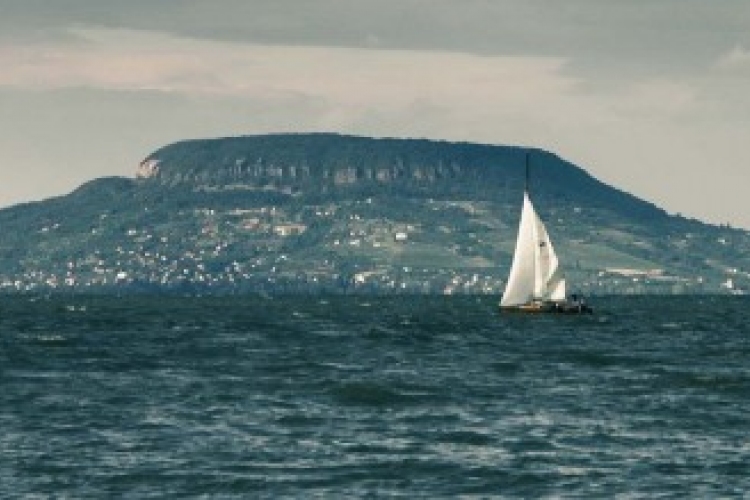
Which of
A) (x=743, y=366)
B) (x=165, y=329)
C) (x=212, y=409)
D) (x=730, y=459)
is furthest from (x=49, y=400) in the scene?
(x=165, y=329)

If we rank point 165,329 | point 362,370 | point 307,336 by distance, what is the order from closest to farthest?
1. point 362,370
2. point 307,336
3. point 165,329

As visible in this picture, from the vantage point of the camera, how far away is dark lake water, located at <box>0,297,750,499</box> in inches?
2090

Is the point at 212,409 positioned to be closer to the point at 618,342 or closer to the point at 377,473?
the point at 377,473

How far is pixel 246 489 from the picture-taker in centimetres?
5175

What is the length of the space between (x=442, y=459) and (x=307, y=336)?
365 feet

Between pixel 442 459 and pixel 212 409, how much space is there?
2002cm

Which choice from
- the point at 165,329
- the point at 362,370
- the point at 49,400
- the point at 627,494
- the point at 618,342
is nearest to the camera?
the point at 627,494

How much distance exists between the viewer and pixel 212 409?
75875mm

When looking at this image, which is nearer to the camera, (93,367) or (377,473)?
(377,473)

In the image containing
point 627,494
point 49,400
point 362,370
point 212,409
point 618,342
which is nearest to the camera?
point 627,494

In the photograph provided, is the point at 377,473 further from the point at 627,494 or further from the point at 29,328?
the point at 29,328

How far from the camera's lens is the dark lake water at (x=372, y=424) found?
53094 mm

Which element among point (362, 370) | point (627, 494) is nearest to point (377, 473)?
point (627, 494)

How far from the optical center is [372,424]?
70.6 m
